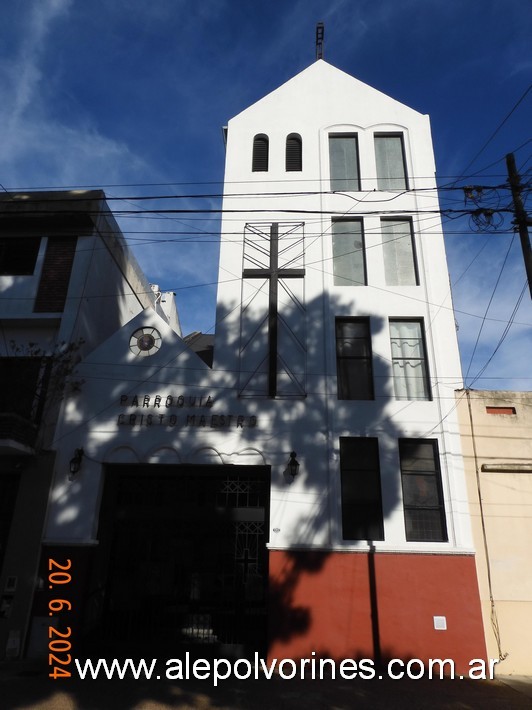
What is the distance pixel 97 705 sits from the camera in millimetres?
8484

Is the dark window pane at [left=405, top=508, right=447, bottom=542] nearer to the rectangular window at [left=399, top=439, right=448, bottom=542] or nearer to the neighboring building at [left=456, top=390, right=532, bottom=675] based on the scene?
the rectangular window at [left=399, top=439, right=448, bottom=542]

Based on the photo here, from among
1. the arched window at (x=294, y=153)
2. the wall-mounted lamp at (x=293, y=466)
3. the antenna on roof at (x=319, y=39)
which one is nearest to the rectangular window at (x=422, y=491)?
the wall-mounted lamp at (x=293, y=466)

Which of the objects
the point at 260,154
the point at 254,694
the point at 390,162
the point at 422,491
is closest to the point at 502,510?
the point at 422,491

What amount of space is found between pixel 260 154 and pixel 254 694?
1535 centimetres

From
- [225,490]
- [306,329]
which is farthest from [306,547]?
[306,329]

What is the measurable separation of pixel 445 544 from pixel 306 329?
21.6ft

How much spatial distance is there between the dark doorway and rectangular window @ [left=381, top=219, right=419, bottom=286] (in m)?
7.10

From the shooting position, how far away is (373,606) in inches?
439

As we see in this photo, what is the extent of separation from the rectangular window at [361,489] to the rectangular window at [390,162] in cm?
852

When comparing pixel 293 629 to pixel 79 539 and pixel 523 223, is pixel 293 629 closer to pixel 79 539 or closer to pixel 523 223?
pixel 79 539

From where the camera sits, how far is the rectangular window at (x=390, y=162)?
15.9 m

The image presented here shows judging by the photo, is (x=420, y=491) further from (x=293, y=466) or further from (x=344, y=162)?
(x=344, y=162)

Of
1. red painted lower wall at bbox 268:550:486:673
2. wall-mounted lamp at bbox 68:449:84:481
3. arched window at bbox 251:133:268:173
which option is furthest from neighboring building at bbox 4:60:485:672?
arched window at bbox 251:133:268:173

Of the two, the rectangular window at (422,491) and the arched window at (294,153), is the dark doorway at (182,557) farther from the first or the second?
the arched window at (294,153)
